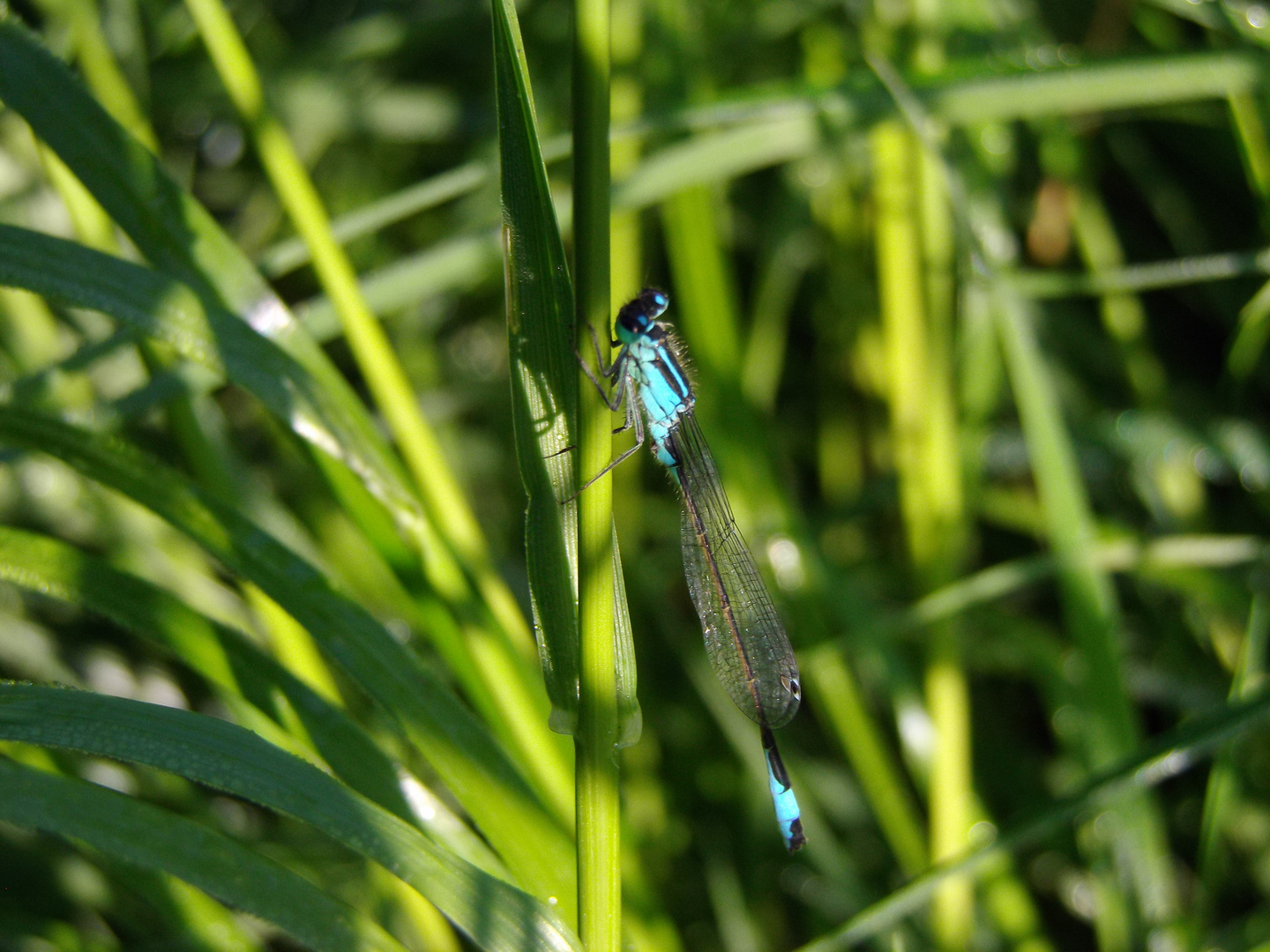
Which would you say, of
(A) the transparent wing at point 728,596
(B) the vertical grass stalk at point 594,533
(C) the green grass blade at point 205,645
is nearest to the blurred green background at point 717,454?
(C) the green grass blade at point 205,645

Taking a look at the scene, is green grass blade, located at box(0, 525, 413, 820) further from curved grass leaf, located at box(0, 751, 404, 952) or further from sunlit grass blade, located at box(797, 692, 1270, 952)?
sunlit grass blade, located at box(797, 692, 1270, 952)

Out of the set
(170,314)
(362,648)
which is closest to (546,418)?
(362,648)

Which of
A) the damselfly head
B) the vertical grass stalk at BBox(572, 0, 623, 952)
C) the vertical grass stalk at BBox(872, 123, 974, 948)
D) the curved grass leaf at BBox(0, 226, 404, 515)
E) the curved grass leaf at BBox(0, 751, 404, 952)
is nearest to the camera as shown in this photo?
the vertical grass stalk at BBox(572, 0, 623, 952)

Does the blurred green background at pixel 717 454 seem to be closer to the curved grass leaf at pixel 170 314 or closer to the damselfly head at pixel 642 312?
the curved grass leaf at pixel 170 314

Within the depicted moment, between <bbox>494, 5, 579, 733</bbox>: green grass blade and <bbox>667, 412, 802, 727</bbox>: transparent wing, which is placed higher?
<bbox>667, 412, 802, 727</bbox>: transparent wing

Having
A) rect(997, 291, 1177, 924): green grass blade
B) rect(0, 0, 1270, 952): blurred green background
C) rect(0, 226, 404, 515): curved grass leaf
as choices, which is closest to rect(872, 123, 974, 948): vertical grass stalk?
rect(0, 0, 1270, 952): blurred green background

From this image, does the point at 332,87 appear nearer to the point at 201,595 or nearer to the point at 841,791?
the point at 201,595
